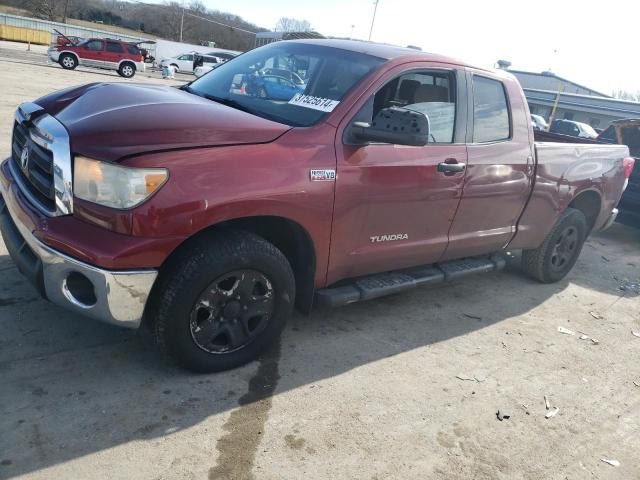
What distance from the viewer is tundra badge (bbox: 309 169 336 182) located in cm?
291

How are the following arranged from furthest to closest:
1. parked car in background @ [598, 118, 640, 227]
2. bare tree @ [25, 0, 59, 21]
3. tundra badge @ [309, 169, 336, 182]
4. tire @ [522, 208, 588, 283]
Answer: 1. bare tree @ [25, 0, 59, 21]
2. parked car in background @ [598, 118, 640, 227]
3. tire @ [522, 208, 588, 283]
4. tundra badge @ [309, 169, 336, 182]

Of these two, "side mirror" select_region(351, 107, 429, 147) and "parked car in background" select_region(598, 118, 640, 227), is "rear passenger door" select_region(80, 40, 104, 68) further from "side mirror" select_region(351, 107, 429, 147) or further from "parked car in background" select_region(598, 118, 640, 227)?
"side mirror" select_region(351, 107, 429, 147)

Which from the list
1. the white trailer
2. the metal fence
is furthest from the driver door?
the metal fence

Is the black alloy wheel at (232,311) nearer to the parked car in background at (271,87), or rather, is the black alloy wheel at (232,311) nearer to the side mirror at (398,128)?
the side mirror at (398,128)

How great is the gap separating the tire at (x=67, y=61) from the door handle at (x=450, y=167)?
26548 mm

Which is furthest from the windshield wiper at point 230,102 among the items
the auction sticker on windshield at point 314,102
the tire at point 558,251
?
the tire at point 558,251

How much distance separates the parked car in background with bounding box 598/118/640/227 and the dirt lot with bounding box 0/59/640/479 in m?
3.96

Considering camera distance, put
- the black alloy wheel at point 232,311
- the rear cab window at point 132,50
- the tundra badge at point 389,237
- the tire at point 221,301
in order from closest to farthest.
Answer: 1. the tire at point 221,301
2. the black alloy wheel at point 232,311
3. the tundra badge at point 389,237
4. the rear cab window at point 132,50

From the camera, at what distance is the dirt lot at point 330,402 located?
2.41m

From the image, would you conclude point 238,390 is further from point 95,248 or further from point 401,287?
point 401,287

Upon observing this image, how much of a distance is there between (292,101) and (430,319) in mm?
2037

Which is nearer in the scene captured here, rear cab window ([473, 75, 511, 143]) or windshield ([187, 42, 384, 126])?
windshield ([187, 42, 384, 126])

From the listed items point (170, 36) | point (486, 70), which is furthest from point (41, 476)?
point (170, 36)

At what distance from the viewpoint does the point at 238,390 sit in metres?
Result: 2.90
